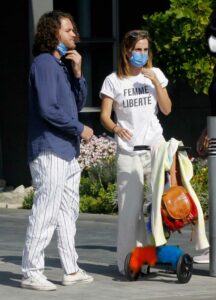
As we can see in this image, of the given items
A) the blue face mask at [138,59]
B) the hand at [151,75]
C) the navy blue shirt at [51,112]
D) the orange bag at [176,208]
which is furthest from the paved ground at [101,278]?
the blue face mask at [138,59]

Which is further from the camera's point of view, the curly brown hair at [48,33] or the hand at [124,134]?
the hand at [124,134]

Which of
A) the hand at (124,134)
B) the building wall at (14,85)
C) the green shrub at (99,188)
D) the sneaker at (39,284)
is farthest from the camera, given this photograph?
the building wall at (14,85)

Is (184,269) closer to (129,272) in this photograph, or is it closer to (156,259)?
(156,259)

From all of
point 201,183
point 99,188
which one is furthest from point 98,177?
point 201,183

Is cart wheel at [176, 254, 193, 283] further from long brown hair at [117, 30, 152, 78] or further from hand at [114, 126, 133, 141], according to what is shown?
long brown hair at [117, 30, 152, 78]

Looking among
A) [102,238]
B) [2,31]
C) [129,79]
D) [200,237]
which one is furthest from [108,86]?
[2,31]

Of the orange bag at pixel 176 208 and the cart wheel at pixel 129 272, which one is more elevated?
the orange bag at pixel 176 208

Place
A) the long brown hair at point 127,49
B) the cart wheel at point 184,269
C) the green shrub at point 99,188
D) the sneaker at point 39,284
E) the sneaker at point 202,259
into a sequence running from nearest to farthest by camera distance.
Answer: the sneaker at point 39,284 < the cart wheel at point 184,269 < the long brown hair at point 127,49 < the sneaker at point 202,259 < the green shrub at point 99,188

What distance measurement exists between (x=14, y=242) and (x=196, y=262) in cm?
245

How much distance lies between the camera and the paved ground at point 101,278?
323 inches

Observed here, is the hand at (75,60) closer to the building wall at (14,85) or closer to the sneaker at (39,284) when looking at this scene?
the sneaker at (39,284)

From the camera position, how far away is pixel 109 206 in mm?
13742

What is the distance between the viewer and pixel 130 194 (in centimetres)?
887

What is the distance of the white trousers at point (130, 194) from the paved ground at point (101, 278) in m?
0.34
